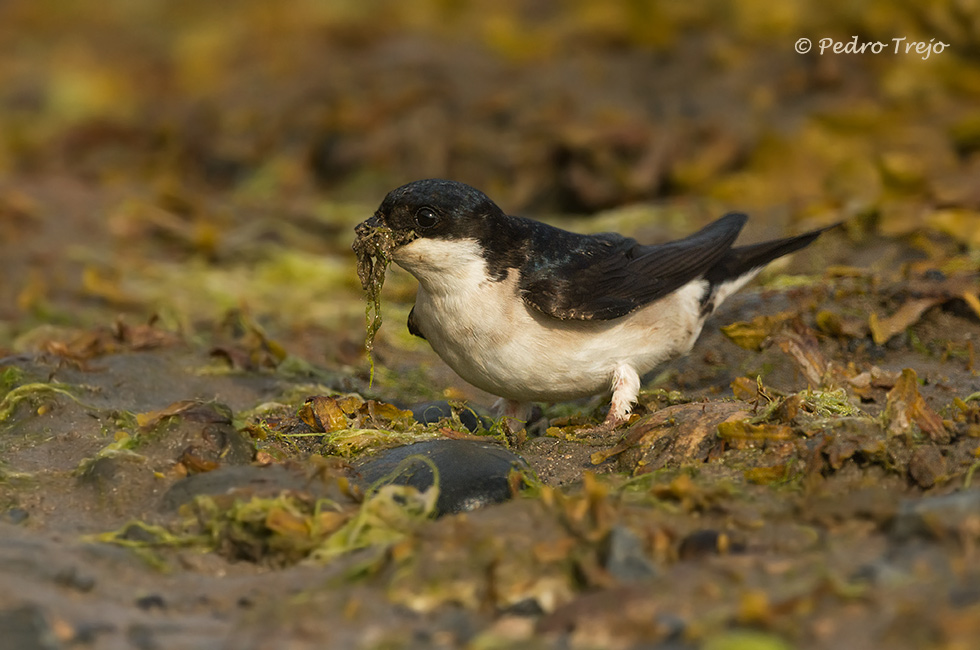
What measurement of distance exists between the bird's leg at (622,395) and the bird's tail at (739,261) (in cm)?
90

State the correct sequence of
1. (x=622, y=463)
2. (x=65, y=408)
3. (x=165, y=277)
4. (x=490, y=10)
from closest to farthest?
(x=622, y=463), (x=65, y=408), (x=165, y=277), (x=490, y=10)

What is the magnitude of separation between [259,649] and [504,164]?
8.20 metres

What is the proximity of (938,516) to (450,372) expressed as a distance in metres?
4.03

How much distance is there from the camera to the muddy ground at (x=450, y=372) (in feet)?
10.8

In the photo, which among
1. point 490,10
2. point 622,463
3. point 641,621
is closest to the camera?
point 641,621

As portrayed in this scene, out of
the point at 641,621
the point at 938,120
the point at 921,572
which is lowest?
the point at 641,621

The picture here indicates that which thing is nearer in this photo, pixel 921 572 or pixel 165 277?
pixel 921 572

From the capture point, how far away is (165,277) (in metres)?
9.40

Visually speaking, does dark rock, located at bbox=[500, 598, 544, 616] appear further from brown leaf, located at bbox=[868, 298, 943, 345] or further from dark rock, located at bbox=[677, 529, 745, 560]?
brown leaf, located at bbox=[868, 298, 943, 345]

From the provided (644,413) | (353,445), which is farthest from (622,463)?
(353,445)

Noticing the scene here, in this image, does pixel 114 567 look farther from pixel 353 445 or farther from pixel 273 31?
pixel 273 31

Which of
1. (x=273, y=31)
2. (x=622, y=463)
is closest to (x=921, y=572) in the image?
(x=622, y=463)

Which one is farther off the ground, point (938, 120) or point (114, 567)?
Answer: point (938, 120)

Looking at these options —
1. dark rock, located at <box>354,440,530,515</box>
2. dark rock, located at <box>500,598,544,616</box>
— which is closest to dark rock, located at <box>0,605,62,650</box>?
dark rock, located at <box>500,598,544,616</box>
